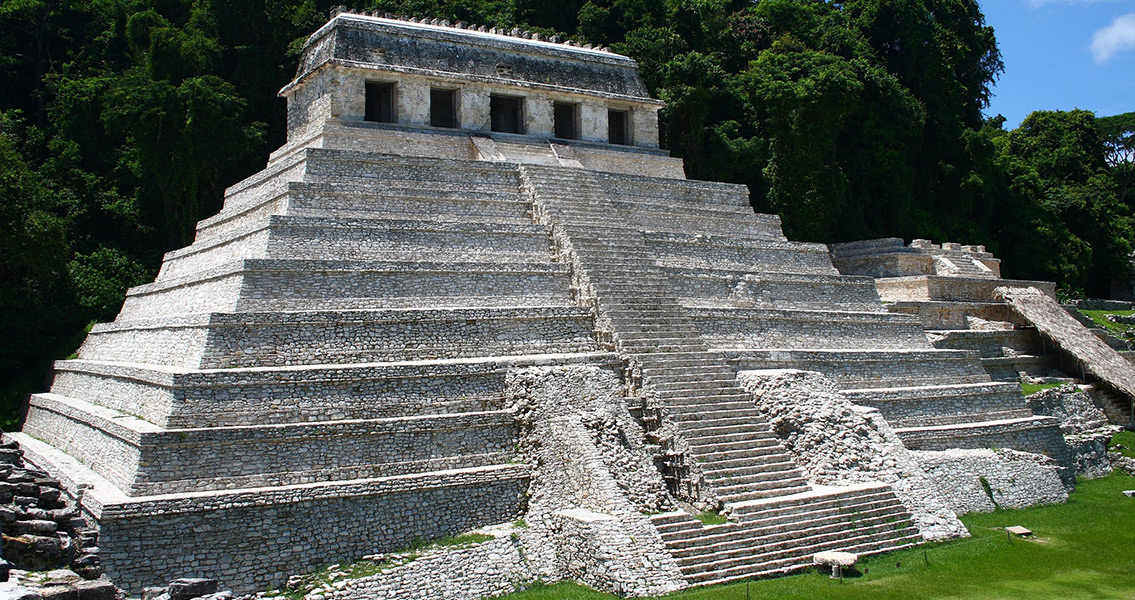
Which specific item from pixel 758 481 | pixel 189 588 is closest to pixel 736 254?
pixel 758 481

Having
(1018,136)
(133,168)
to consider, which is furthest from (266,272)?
(1018,136)

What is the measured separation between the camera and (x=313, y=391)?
48.5 ft

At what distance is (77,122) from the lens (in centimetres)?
3128

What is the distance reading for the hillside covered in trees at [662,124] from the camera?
1118 inches

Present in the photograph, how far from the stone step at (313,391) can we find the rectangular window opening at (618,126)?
475 inches

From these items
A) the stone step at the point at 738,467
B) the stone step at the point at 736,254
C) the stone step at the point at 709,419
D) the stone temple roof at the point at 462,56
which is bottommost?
the stone step at the point at 738,467

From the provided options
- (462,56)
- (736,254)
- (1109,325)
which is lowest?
(1109,325)

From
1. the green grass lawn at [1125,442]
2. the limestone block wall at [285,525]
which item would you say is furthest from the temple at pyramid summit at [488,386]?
the green grass lawn at [1125,442]

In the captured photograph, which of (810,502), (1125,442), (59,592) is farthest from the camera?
(1125,442)

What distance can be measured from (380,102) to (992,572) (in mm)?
17525

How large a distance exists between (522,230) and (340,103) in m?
6.41

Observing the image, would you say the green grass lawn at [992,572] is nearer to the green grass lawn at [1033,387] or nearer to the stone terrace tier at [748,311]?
the stone terrace tier at [748,311]

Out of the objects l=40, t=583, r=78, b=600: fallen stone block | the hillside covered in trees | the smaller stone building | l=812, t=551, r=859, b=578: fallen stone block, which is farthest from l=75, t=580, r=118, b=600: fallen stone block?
the hillside covered in trees

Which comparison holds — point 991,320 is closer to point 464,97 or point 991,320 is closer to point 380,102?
point 464,97
